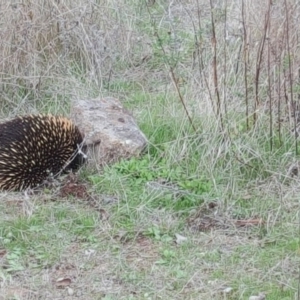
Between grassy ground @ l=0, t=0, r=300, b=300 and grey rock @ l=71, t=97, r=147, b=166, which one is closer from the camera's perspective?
grassy ground @ l=0, t=0, r=300, b=300

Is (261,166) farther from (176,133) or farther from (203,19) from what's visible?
(203,19)

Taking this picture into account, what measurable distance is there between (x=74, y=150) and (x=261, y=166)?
117cm

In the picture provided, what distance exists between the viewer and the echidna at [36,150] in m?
4.59

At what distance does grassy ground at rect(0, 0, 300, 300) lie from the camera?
3.60 m

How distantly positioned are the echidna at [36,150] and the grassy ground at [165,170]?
0.49 feet

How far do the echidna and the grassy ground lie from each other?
0.15 m

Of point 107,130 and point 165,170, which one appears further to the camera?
point 107,130

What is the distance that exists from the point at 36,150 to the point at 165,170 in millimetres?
818

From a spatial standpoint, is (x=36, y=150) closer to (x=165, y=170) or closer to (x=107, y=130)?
(x=107, y=130)

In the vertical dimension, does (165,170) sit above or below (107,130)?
below

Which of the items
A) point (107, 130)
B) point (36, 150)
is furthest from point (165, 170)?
point (36, 150)

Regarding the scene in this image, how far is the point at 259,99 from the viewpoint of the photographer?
4.75 metres

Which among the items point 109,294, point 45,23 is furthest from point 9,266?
point 45,23

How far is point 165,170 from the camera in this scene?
14.7ft
